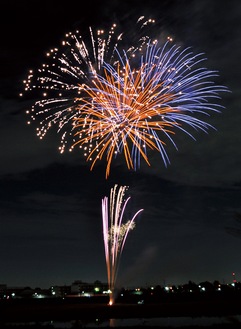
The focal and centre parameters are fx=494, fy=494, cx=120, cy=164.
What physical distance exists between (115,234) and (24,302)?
20.0 metres

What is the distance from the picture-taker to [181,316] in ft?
111

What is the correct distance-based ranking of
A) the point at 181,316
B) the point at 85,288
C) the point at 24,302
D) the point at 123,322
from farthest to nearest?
the point at 85,288, the point at 24,302, the point at 181,316, the point at 123,322

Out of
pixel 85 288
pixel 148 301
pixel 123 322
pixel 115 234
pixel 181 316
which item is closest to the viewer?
pixel 123 322

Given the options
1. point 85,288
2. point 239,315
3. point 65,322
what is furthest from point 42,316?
point 85,288

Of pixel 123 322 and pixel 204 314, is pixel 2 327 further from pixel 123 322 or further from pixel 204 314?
pixel 204 314

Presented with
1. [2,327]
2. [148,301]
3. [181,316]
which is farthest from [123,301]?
[2,327]

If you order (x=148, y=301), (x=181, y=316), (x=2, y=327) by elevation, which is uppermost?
(x=148, y=301)

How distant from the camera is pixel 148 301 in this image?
4966cm

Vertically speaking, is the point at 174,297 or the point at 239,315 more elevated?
the point at 174,297

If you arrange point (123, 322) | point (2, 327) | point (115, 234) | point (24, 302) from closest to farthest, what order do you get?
1. point (2, 327)
2. point (123, 322)
3. point (115, 234)
4. point (24, 302)

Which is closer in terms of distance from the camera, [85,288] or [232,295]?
[232,295]

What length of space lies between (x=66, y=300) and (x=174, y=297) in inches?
481

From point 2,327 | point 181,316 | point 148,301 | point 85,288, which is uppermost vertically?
point 85,288

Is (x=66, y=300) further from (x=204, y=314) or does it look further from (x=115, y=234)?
(x=204, y=314)
